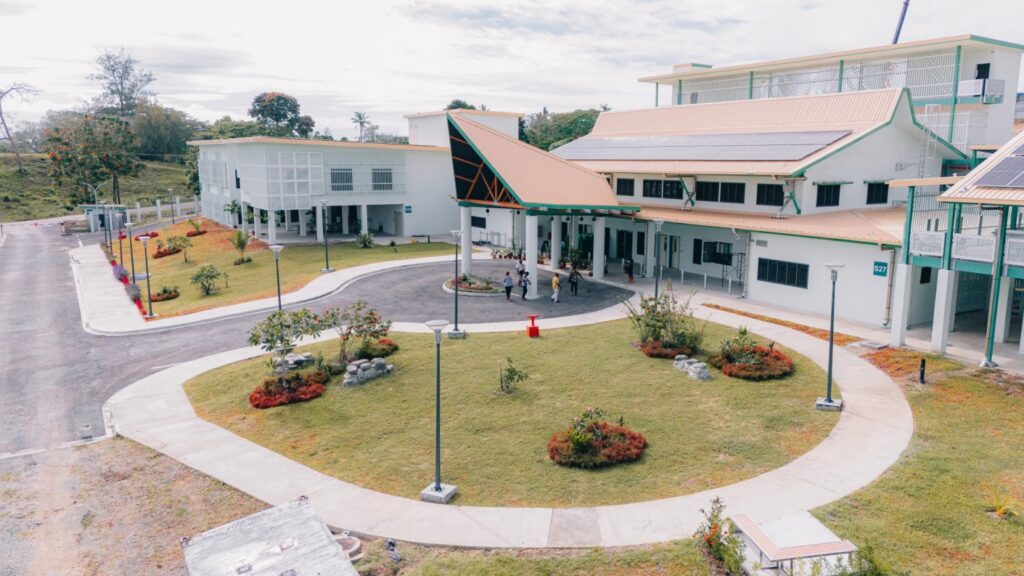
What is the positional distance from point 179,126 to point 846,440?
131 m

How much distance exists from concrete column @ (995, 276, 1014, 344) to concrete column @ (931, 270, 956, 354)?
1703mm

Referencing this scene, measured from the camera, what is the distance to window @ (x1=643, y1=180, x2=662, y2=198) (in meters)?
43.1

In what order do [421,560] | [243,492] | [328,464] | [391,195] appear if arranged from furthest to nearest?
[391,195]
[328,464]
[243,492]
[421,560]

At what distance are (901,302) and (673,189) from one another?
732 inches

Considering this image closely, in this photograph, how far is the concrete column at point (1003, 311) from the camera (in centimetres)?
2461

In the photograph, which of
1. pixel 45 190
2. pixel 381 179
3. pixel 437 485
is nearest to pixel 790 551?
pixel 437 485

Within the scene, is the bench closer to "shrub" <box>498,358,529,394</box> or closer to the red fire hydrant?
"shrub" <box>498,358,529,394</box>

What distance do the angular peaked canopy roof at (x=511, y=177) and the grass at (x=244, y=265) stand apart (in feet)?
38.6

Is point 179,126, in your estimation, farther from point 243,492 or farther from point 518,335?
point 243,492

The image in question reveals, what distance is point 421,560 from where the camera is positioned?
13102 mm

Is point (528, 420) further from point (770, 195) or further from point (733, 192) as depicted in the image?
point (733, 192)

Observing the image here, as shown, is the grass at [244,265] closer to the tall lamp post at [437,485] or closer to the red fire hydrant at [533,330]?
the red fire hydrant at [533,330]

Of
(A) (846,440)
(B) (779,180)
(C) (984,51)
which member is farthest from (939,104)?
(A) (846,440)

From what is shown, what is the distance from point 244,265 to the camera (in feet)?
157
